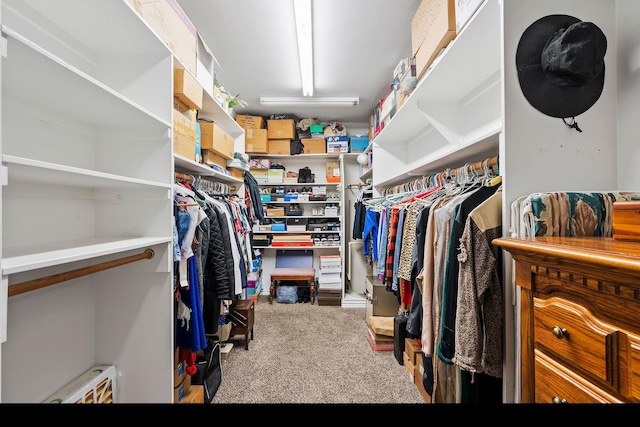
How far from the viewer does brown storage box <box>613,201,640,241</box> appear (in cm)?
63

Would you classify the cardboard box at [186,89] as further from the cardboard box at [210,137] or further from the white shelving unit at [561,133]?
the white shelving unit at [561,133]

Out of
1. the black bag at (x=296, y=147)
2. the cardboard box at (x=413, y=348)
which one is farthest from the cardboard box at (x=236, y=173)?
the cardboard box at (x=413, y=348)

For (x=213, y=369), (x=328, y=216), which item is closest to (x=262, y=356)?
(x=213, y=369)

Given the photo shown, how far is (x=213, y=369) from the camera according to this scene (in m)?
1.81

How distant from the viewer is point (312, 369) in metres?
2.04

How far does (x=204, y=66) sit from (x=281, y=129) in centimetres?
177

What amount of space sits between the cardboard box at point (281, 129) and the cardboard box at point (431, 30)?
2.21 metres

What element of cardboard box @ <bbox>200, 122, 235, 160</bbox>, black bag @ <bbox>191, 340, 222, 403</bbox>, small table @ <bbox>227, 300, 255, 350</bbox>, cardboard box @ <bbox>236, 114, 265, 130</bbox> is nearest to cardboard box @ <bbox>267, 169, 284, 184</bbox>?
cardboard box @ <bbox>236, 114, 265, 130</bbox>

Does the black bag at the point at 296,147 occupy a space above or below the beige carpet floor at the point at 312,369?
above

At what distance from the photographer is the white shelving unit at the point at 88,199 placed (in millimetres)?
964

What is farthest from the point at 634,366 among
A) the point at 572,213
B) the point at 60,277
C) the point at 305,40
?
the point at 305,40

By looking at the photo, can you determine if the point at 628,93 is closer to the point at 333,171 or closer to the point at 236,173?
the point at 236,173

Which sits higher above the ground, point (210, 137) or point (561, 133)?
point (210, 137)

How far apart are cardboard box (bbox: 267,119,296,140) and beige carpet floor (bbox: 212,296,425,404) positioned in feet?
7.99
